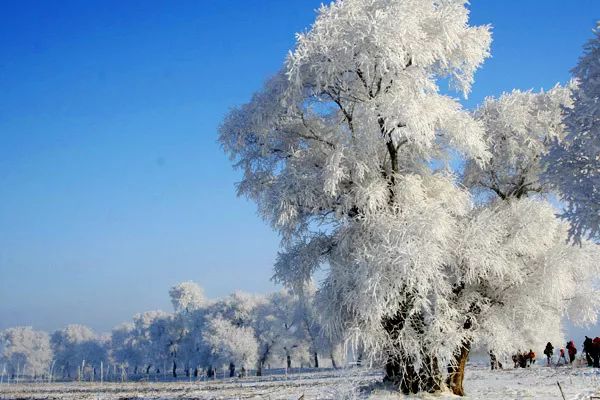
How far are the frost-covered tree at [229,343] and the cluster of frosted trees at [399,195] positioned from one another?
7494 cm

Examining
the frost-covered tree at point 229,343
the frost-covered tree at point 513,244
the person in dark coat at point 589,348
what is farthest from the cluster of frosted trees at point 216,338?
the frost-covered tree at point 513,244

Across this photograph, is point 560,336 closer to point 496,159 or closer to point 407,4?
point 496,159

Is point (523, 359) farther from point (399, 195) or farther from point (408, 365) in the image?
point (399, 195)

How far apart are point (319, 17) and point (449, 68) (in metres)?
4.41

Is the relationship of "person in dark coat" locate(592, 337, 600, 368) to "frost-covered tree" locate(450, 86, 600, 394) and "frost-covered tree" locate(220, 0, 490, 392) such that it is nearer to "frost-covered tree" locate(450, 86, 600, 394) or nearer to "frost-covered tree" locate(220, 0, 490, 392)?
"frost-covered tree" locate(450, 86, 600, 394)

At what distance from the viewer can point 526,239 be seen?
58.0 ft

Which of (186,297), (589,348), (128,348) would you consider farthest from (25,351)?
(589,348)

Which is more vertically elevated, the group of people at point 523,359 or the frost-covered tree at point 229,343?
the frost-covered tree at point 229,343

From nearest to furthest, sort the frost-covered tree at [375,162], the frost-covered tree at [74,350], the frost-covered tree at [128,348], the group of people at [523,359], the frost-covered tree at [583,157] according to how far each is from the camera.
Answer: the frost-covered tree at [583,157], the frost-covered tree at [375,162], the group of people at [523,359], the frost-covered tree at [128,348], the frost-covered tree at [74,350]

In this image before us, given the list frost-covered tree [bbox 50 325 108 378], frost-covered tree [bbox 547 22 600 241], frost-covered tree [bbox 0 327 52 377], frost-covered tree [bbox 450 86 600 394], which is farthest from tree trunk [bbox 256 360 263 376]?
frost-covered tree [bbox 0 327 52 377]

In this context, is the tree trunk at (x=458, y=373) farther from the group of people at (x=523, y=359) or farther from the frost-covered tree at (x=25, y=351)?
the frost-covered tree at (x=25, y=351)

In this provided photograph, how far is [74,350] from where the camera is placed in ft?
480

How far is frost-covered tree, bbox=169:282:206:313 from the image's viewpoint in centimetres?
11726

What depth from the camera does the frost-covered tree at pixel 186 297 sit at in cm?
11726
